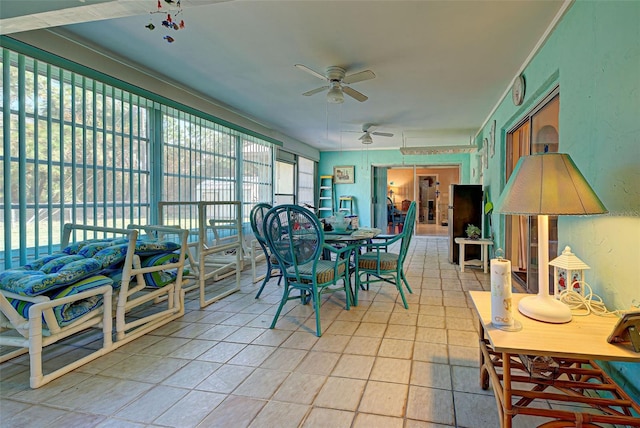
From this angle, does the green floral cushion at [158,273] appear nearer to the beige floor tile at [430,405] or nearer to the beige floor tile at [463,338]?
the beige floor tile at [430,405]

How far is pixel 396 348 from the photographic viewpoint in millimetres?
2215

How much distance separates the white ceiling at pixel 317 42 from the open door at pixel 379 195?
4.31 metres

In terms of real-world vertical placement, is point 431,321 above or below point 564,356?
below

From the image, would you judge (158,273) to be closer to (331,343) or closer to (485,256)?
(331,343)

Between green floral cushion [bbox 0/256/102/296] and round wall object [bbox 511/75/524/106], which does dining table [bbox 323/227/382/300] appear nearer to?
green floral cushion [bbox 0/256/102/296]

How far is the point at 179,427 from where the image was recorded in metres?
1.46

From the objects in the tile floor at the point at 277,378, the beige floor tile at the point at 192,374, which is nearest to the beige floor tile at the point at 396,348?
the tile floor at the point at 277,378

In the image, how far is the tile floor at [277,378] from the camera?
1.52 meters

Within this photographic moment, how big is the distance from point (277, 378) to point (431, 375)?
2.91 feet

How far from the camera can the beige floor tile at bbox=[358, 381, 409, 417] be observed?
1.56m

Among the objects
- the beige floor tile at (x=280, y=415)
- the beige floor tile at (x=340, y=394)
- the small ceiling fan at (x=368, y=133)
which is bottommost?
the beige floor tile at (x=280, y=415)

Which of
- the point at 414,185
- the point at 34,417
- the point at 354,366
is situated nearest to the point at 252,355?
the point at 354,366

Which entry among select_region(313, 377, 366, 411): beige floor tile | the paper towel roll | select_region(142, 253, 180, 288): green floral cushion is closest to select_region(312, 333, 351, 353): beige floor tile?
select_region(313, 377, 366, 411): beige floor tile

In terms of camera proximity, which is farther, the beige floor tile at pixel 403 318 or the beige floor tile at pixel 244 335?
the beige floor tile at pixel 403 318
